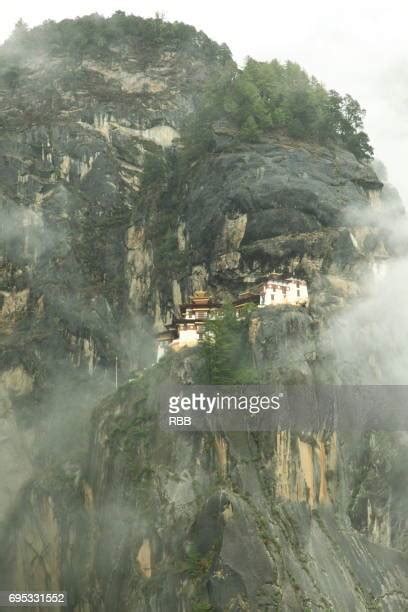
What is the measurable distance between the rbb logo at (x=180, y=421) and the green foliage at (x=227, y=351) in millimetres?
2787

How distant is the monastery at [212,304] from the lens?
65.6 metres

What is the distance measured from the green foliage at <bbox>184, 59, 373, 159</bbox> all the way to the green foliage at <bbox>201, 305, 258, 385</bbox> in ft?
71.0

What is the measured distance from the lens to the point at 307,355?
62.4m

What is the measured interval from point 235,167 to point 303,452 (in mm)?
26225

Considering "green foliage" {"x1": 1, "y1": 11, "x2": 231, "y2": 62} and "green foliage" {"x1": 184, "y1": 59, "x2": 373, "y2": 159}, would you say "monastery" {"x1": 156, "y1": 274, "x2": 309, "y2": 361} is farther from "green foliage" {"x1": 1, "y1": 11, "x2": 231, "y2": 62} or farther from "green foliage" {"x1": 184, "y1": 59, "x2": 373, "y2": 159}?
"green foliage" {"x1": 1, "y1": 11, "x2": 231, "y2": 62}

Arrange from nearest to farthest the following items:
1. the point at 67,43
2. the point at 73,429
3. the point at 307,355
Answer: the point at 307,355 < the point at 73,429 < the point at 67,43

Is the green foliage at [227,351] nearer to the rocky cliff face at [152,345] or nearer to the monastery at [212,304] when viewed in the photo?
the rocky cliff face at [152,345]

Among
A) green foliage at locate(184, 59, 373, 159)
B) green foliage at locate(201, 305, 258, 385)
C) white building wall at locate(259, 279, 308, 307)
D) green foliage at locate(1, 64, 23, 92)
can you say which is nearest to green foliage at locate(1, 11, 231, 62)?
green foliage at locate(1, 64, 23, 92)

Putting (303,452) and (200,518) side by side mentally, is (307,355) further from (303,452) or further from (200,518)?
(200,518)

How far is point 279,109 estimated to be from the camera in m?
Result: 81.2

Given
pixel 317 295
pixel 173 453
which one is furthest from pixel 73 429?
pixel 317 295

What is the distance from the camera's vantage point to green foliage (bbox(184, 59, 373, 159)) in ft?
265

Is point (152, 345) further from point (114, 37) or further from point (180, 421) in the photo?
point (114, 37)

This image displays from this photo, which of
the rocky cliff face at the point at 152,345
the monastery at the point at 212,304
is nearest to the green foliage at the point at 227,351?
the rocky cliff face at the point at 152,345
